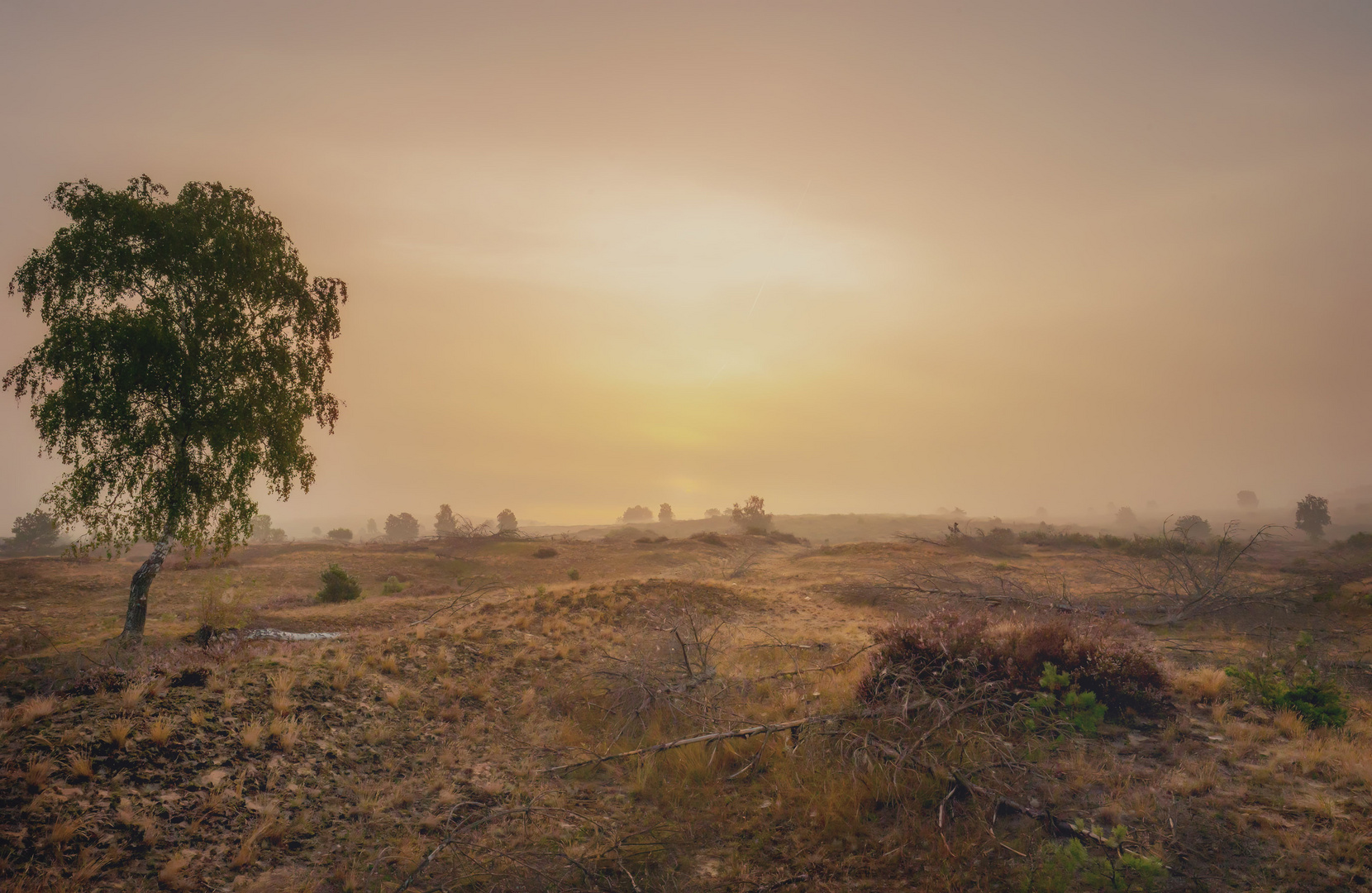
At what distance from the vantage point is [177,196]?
12102 mm

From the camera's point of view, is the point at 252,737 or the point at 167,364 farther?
the point at 167,364

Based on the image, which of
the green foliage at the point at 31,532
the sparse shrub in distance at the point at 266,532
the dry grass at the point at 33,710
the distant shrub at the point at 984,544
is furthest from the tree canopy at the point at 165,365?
the sparse shrub in distance at the point at 266,532

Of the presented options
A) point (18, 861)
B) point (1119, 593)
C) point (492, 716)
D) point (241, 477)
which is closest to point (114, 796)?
point (18, 861)

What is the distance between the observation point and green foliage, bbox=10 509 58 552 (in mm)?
50156

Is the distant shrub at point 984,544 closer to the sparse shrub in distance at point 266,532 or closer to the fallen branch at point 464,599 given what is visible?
the fallen branch at point 464,599

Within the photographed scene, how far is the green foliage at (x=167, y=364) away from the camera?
10.6m

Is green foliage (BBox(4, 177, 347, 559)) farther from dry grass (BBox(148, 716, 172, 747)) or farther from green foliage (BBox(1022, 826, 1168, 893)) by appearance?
green foliage (BBox(1022, 826, 1168, 893))

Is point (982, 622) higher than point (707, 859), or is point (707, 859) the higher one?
point (982, 622)

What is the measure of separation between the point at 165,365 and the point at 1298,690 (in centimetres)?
1963

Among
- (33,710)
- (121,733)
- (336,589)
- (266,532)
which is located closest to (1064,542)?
(336,589)

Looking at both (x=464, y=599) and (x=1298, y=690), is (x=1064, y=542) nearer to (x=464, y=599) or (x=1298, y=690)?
(x=1298, y=690)

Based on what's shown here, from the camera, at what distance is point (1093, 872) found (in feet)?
15.0

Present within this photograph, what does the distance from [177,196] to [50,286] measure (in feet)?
9.71

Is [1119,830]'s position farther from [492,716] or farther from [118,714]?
[118,714]
